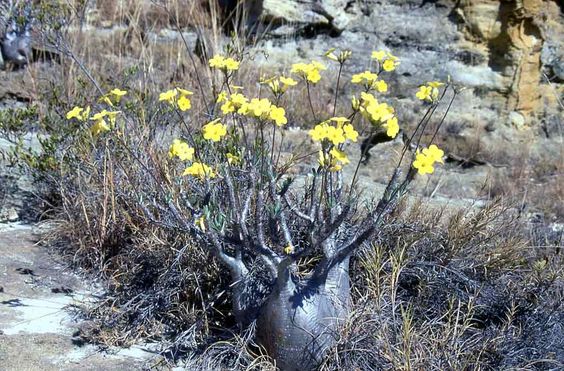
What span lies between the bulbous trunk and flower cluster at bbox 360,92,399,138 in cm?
85

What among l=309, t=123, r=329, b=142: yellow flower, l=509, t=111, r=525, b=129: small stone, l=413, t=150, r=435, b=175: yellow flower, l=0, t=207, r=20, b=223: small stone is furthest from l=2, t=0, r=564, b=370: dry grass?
l=509, t=111, r=525, b=129: small stone

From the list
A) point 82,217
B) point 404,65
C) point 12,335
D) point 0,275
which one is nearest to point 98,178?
point 82,217

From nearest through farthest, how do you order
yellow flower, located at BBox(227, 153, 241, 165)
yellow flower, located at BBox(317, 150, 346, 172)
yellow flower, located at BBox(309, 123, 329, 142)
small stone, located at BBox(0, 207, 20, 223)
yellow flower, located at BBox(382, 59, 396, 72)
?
yellow flower, located at BBox(309, 123, 329, 142)
yellow flower, located at BBox(317, 150, 346, 172)
yellow flower, located at BBox(382, 59, 396, 72)
yellow flower, located at BBox(227, 153, 241, 165)
small stone, located at BBox(0, 207, 20, 223)

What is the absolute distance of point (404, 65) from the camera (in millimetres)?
8688

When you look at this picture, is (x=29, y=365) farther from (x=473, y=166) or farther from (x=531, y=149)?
(x=531, y=149)

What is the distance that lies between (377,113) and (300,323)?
3.46 ft

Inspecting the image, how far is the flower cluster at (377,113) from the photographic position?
127 inches

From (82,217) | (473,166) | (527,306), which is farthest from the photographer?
(473,166)

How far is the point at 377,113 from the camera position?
10.6ft

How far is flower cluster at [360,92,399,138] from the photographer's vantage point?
127 inches

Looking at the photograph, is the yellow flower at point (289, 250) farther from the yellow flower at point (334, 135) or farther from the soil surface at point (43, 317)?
the soil surface at point (43, 317)

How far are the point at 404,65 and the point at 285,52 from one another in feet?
4.24

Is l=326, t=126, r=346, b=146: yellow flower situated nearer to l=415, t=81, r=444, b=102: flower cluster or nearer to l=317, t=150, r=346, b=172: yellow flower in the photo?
l=317, t=150, r=346, b=172: yellow flower

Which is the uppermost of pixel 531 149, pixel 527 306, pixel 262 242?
pixel 262 242
